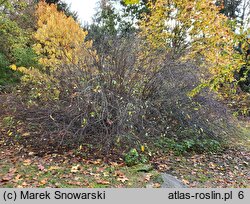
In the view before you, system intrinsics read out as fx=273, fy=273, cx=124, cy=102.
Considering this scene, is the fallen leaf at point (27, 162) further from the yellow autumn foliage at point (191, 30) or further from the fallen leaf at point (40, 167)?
the yellow autumn foliage at point (191, 30)

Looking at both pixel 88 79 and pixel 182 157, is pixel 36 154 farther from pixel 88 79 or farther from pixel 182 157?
pixel 182 157

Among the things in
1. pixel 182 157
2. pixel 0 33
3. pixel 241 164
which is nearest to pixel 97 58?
pixel 182 157

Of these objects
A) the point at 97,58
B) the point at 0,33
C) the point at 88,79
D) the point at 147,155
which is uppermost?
the point at 0,33

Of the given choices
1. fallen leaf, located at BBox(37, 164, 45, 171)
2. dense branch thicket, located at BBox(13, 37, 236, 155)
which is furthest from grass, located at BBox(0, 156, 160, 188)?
dense branch thicket, located at BBox(13, 37, 236, 155)

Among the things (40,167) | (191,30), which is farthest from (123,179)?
(191,30)

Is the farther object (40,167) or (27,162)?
(27,162)

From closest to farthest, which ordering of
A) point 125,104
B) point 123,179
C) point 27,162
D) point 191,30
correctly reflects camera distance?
point 123,179, point 27,162, point 125,104, point 191,30

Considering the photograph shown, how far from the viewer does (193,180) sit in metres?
4.88

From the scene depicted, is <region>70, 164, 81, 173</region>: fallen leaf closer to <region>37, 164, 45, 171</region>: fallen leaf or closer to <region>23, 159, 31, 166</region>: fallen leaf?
<region>37, 164, 45, 171</region>: fallen leaf

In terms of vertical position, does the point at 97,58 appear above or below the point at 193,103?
above

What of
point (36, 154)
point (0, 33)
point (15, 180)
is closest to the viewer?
point (15, 180)

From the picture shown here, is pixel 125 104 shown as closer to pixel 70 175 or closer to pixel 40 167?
pixel 70 175

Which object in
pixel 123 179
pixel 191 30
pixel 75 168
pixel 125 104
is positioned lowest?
pixel 123 179

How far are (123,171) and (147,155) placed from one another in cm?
108
